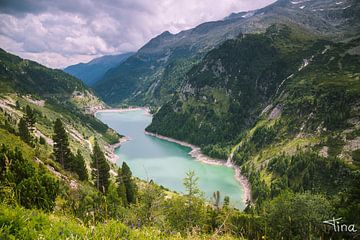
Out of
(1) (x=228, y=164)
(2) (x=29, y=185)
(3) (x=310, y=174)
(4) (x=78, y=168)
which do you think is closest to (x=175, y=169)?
(1) (x=228, y=164)

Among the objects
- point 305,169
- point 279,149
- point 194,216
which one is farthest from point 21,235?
point 279,149

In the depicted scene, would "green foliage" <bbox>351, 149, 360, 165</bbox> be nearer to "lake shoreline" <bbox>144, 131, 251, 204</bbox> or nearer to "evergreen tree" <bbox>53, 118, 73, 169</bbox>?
"lake shoreline" <bbox>144, 131, 251, 204</bbox>

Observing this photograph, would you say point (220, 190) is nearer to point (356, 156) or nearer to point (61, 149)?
point (356, 156)

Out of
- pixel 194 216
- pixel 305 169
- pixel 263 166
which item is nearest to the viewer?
pixel 194 216

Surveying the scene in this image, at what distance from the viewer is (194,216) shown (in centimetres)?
4397

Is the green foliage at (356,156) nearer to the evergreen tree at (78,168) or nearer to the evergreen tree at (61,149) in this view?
the evergreen tree at (78,168)

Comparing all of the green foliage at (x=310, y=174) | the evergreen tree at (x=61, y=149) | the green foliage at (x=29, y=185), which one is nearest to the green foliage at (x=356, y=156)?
the green foliage at (x=310, y=174)

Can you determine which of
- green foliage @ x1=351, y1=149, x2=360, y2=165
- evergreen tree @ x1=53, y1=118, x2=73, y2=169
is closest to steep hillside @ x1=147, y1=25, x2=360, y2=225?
green foliage @ x1=351, y1=149, x2=360, y2=165

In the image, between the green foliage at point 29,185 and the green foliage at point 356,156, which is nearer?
the green foliage at point 29,185

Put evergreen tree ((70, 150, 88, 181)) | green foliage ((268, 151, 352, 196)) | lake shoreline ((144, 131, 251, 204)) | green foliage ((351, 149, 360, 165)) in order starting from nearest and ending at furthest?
1. evergreen tree ((70, 150, 88, 181))
2. green foliage ((268, 151, 352, 196))
3. green foliage ((351, 149, 360, 165))
4. lake shoreline ((144, 131, 251, 204))

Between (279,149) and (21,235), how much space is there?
143573 mm

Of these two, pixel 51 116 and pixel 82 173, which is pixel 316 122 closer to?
pixel 82 173

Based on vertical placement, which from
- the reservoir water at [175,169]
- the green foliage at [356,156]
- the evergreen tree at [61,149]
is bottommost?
the reservoir water at [175,169]

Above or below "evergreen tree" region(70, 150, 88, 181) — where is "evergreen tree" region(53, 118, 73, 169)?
above
